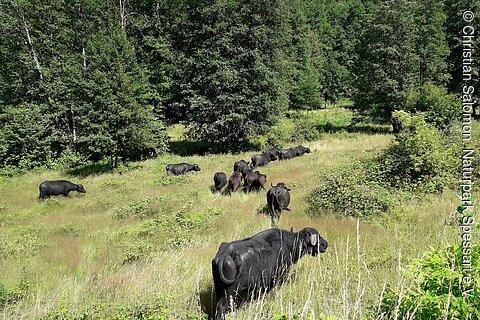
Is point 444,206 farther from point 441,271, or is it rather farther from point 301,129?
point 301,129

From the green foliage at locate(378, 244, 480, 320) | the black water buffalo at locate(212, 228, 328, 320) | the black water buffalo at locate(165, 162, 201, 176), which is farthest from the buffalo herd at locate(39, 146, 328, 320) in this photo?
the black water buffalo at locate(165, 162, 201, 176)

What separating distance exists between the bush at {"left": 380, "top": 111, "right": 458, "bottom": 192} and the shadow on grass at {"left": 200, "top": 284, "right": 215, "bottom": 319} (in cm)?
803

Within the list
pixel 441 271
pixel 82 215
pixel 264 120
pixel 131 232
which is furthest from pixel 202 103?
pixel 441 271

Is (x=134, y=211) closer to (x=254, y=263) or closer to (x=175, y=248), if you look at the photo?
(x=175, y=248)

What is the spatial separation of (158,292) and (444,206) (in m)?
7.83

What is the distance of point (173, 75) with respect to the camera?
1273 inches

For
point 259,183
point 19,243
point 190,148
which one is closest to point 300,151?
point 259,183

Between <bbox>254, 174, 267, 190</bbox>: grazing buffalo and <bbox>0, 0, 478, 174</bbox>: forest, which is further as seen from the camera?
<bbox>0, 0, 478, 174</bbox>: forest

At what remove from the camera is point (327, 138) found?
97.9ft

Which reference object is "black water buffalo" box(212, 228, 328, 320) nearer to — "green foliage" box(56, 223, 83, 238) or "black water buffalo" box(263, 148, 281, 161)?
Result: "green foliage" box(56, 223, 83, 238)

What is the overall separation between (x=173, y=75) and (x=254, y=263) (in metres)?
29.7

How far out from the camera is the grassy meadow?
172 inches

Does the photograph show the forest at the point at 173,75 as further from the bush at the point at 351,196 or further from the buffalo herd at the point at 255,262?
the buffalo herd at the point at 255,262

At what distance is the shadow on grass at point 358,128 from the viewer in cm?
3082
